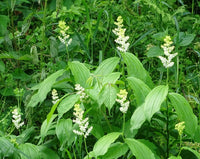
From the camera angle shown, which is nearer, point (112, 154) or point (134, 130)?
point (112, 154)

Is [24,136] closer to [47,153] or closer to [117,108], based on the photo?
[47,153]

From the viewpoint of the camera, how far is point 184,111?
173cm

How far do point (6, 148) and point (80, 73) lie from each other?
484mm

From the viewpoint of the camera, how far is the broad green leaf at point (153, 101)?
1624mm

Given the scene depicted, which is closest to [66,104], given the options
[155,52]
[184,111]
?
[184,111]

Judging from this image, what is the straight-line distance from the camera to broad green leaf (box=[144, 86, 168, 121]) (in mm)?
1624

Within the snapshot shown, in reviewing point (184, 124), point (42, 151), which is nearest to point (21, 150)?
point (42, 151)

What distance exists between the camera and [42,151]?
81.7 inches

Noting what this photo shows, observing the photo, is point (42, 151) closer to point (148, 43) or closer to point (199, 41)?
point (148, 43)

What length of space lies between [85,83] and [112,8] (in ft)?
4.40

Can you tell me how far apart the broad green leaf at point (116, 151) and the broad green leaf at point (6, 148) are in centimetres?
42

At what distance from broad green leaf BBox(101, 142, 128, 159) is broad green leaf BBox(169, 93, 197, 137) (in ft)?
0.94

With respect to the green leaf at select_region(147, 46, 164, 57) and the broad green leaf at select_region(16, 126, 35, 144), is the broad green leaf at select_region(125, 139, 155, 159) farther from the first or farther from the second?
the green leaf at select_region(147, 46, 164, 57)

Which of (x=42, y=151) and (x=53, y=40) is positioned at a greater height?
(x=53, y=40)
